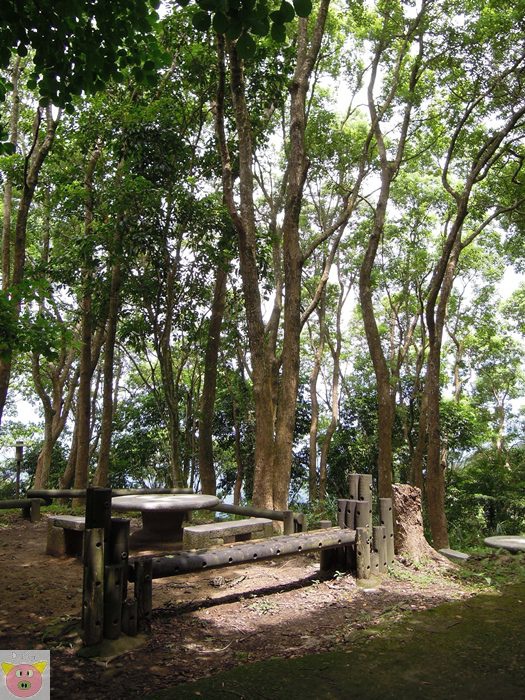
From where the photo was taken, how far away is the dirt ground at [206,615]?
3.39m

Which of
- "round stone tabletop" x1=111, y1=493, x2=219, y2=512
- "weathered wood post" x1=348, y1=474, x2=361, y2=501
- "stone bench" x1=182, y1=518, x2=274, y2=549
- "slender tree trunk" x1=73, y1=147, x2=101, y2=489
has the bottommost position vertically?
"stone bench" x1=182, y1=518, x2=274, y2=549

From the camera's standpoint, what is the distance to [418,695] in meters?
2.99

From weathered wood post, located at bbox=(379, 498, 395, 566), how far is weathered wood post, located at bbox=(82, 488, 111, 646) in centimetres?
311

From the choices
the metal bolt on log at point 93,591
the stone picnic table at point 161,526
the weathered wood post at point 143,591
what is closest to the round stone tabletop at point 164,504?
the stone picnic table at point 161,526

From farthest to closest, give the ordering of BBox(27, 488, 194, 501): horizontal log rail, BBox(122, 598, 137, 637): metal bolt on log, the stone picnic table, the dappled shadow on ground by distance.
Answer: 1. BBox(27, 488, 194, 501): horizontal log rail
2. the stone picnic table
3. BBox(122, 598, 137, 637): metal bolt on log
4. the dappled shadow on ground

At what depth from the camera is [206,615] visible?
4516mm

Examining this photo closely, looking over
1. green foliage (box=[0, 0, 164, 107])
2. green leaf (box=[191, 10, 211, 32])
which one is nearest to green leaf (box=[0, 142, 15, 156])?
green foliage (box=[0, 0, 164, 107])

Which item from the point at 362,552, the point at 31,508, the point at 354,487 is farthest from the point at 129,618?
the point at 31,508

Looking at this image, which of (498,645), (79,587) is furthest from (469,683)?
(79,587)

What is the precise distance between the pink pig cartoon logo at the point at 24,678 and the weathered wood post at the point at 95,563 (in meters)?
0.38

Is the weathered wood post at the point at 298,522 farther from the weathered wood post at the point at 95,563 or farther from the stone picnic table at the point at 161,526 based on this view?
the weathered wood post at the point at 95,563

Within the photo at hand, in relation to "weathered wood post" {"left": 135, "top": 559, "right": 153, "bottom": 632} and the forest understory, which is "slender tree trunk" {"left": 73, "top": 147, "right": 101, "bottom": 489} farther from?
"weathered wood post" {"left": 135, "top": 559, "right": 153, "bottom": 632}

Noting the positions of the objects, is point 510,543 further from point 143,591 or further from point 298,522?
point 143,591

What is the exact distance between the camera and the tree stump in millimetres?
6164
